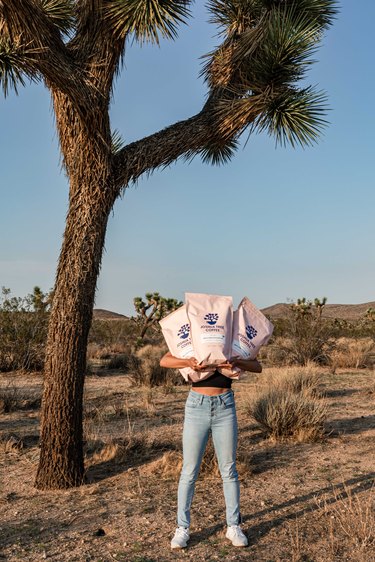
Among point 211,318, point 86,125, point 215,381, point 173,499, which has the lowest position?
point 173,499

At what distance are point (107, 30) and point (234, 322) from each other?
4.00m

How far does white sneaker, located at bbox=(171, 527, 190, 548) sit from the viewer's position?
4328 mm

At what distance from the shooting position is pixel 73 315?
5.83 m

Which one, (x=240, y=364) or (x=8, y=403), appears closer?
(x=240, y=364)

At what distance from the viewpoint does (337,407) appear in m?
10.5

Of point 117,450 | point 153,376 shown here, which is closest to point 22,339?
point 153,376

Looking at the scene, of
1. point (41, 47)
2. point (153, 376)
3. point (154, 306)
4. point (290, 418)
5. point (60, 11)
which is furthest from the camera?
point (154, 306)

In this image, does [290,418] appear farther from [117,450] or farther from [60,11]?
[60,11]

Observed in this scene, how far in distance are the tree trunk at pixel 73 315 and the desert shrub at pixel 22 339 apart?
982 centimetres

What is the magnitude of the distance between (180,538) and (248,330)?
1669mm

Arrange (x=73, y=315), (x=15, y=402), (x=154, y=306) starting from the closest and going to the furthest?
(x=73, y=315)
(x=15, y=402)
(x=154, y=306)

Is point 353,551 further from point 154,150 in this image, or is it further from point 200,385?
point 154,150

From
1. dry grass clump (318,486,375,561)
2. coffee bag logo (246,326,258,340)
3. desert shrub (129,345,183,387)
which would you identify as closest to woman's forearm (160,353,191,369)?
coffee bag logo (246,326,258,340)

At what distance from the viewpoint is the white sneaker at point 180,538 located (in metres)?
4.33
